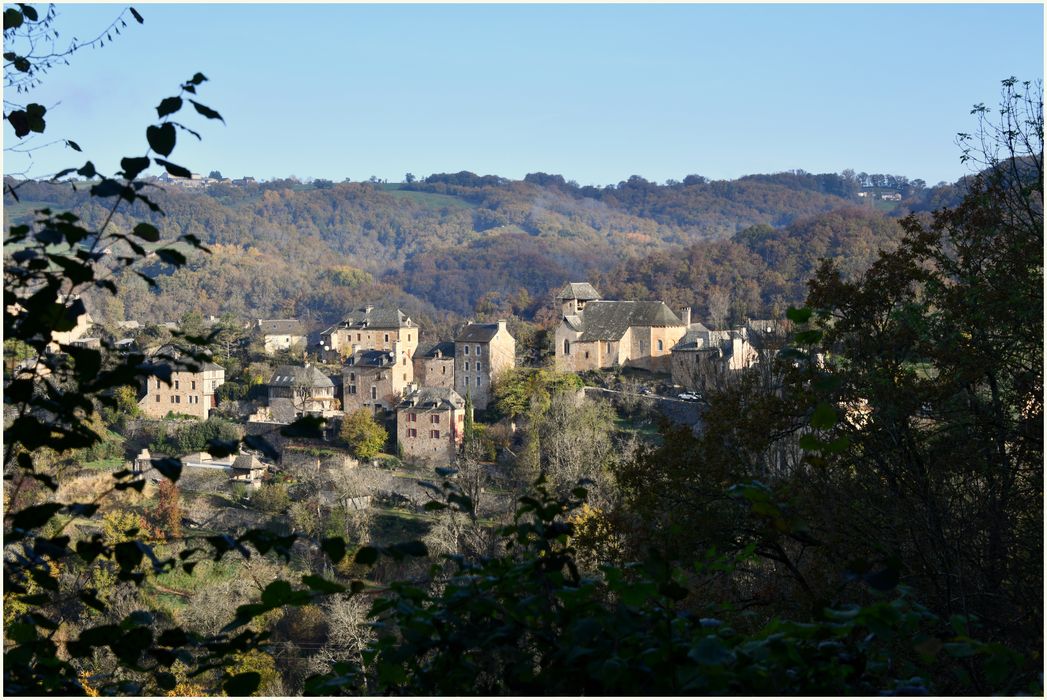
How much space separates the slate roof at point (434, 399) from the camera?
3966cm

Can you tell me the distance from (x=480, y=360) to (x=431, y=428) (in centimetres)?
518

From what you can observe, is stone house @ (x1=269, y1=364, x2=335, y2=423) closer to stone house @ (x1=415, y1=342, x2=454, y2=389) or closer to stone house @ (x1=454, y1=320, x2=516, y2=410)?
stone house @ (x1=415, y1=342, x2=454, y2=389)

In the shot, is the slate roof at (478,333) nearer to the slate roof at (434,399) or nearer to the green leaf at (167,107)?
the slate roof at (434,399)

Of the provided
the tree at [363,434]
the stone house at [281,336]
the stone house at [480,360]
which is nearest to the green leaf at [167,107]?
the tree at [363,434]

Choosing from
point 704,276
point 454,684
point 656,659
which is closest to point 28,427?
point 454,684

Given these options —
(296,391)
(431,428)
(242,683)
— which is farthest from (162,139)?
(296,391)

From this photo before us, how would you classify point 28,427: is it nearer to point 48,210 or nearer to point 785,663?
point 48,210

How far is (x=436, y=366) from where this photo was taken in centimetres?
4478

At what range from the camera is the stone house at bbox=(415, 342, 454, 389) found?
44.5m

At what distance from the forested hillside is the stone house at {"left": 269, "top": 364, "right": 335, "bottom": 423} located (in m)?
6.34

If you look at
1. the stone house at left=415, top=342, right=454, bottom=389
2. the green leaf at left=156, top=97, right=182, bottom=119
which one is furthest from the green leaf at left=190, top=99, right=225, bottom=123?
the stone house at left=415, top=342, right=454, bottom=389

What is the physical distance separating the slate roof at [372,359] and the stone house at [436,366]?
1.29 metres

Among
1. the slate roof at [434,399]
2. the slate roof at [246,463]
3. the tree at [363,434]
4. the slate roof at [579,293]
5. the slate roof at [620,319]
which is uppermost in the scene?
the slate roof at [579,293]

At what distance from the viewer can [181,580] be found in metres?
26.4
